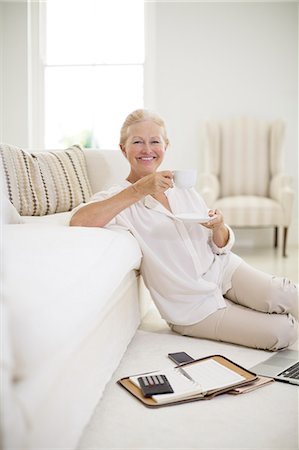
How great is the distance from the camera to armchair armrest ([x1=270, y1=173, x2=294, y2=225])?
4.11 m

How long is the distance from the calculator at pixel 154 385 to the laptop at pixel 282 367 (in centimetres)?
35

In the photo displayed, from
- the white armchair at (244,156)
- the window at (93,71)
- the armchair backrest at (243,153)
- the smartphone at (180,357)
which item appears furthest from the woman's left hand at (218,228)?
the window at (93,71)

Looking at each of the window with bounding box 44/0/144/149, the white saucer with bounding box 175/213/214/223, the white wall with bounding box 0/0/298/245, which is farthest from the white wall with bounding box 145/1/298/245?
the white saucer with bounding box 175/213/214/223

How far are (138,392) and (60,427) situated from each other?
57 cm

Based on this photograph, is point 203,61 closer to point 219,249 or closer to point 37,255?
point 219,249

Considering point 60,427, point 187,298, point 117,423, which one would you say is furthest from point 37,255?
point 187,298

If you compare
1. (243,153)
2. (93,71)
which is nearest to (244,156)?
(243,153)

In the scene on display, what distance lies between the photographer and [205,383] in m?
1.62

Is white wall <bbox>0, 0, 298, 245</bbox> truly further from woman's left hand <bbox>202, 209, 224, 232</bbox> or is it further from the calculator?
the calculator

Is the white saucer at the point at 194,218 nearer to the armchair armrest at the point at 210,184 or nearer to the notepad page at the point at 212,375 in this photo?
the notepad page at the point at 212,375

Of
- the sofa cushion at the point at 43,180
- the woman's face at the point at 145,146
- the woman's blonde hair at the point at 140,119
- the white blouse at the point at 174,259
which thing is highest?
the woman's blonde hair at the point at 140,119

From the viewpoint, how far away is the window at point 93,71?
4.65m

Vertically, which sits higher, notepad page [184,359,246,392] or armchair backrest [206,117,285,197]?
armchair backrest [206,117,285,197]

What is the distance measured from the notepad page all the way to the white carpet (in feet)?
0.14
